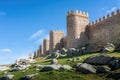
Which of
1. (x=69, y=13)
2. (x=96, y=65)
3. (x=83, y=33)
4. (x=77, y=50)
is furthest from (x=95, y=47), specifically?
(x=96, y=65)

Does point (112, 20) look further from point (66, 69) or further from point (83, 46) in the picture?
point (66, 69)

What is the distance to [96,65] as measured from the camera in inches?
1770

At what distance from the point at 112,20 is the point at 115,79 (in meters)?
35.0

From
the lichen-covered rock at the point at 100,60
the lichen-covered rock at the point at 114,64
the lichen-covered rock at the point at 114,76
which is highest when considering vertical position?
the lichen-covered rock at the point at 100,60

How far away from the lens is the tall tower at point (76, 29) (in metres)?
75.8

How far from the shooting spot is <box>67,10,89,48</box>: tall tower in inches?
2985

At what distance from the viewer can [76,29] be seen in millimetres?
76562

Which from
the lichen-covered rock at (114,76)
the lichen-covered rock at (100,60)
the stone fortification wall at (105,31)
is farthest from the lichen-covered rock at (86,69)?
the stone fortification wall at (105,31)

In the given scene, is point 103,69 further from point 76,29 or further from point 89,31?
point 89,31

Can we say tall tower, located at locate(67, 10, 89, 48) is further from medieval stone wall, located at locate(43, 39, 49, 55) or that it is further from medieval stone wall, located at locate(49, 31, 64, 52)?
medieval stone wall, located at locate(43, 39, 49, 55)

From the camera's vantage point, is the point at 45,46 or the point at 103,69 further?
the point at 45,46

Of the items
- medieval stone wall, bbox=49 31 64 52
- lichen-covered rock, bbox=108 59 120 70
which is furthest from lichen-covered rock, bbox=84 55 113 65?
medieval stone wall, bbox=49 31 64 52

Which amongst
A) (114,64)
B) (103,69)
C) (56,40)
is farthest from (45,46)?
(103,69)

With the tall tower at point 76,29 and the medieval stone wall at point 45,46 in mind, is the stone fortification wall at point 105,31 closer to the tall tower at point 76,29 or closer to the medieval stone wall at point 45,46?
the tall tower at point 76,29
